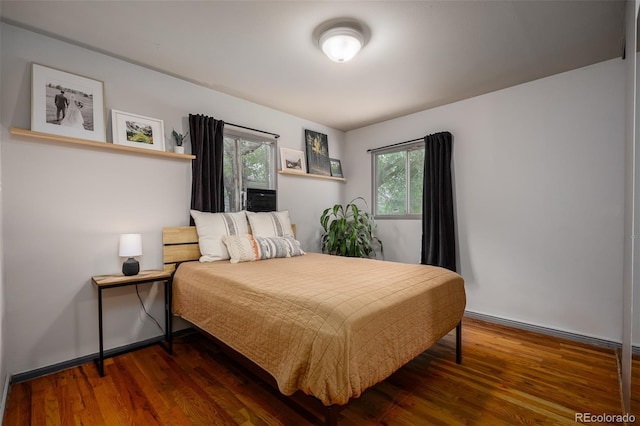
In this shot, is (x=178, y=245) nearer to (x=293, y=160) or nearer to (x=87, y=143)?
(x=87, y=143)

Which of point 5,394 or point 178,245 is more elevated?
point 178,245

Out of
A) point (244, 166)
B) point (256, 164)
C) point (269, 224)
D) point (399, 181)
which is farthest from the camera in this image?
point (399, 181)

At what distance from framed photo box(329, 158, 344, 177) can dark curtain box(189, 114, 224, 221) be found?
6.18ft

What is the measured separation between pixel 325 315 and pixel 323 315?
11mm

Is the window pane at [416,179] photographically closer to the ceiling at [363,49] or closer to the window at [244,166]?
the ceiling at [363,49]

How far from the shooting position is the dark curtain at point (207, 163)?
2916 mm

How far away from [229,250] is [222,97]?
1.74 m

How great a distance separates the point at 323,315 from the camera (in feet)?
4.35

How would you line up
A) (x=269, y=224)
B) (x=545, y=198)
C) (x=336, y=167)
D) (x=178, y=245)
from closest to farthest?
(x=178, y=245)
(x=545, y=198)
(x=269, y=224)
(x=336, y=167)

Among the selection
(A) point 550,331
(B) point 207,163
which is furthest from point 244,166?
(A) point 550,331

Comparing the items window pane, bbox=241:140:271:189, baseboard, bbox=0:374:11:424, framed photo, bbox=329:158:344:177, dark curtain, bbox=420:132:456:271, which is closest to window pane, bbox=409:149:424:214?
dark curtain, bbox=420:132:456:271

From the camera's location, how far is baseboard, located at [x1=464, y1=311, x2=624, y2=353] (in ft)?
8.34

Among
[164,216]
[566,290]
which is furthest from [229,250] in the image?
[566,290]
